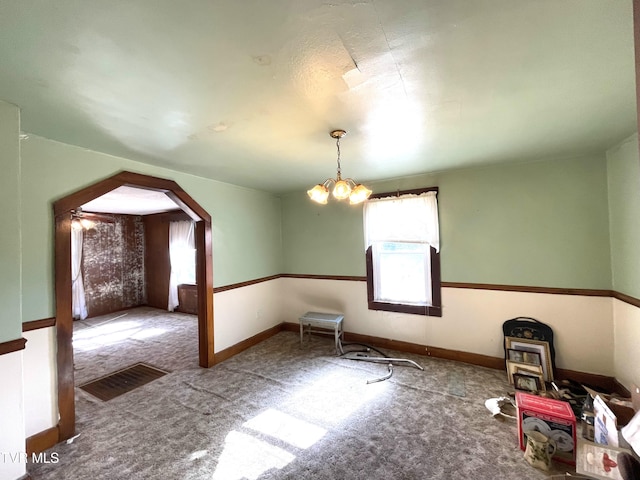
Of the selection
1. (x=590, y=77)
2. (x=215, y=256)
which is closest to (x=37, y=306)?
(x=215, y=256)

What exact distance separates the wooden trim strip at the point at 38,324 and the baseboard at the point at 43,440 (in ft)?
2.55

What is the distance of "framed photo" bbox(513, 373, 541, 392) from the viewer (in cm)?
256

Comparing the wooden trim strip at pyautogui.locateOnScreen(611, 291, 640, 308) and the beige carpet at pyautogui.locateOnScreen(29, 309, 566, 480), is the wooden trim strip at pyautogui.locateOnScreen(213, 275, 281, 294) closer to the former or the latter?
the beige carpet at pyautogui.locateOnScreen(29, 309, 566, 480)

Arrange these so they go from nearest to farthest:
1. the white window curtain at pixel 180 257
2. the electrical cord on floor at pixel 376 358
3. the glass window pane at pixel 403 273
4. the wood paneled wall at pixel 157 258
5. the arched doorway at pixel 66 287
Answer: the arched doorway at pixel 66 287
the electrical cord on floor at pixel 376 358
the glass window pane at pixel 403 273
the white window curtain at pixel 180 257
the wood paneled wall at pixel 157 258

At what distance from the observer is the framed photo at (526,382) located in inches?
101

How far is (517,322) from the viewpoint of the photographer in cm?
296

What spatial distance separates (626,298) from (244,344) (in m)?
4.26

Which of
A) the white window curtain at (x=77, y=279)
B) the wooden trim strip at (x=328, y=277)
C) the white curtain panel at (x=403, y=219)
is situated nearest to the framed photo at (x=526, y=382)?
the white curtain panel at (x=403, y=219)

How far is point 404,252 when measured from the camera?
3.61m

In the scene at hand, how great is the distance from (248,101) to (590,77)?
73.7 inches

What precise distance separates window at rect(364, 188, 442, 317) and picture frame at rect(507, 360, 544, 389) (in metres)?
0.87

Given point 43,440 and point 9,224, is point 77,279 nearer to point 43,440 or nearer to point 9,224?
point 43,440

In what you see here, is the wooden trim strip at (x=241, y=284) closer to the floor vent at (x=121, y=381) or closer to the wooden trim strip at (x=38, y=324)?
the floor vent at (x=121, y=381)

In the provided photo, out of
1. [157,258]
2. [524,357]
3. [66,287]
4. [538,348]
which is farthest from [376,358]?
[157,258]
